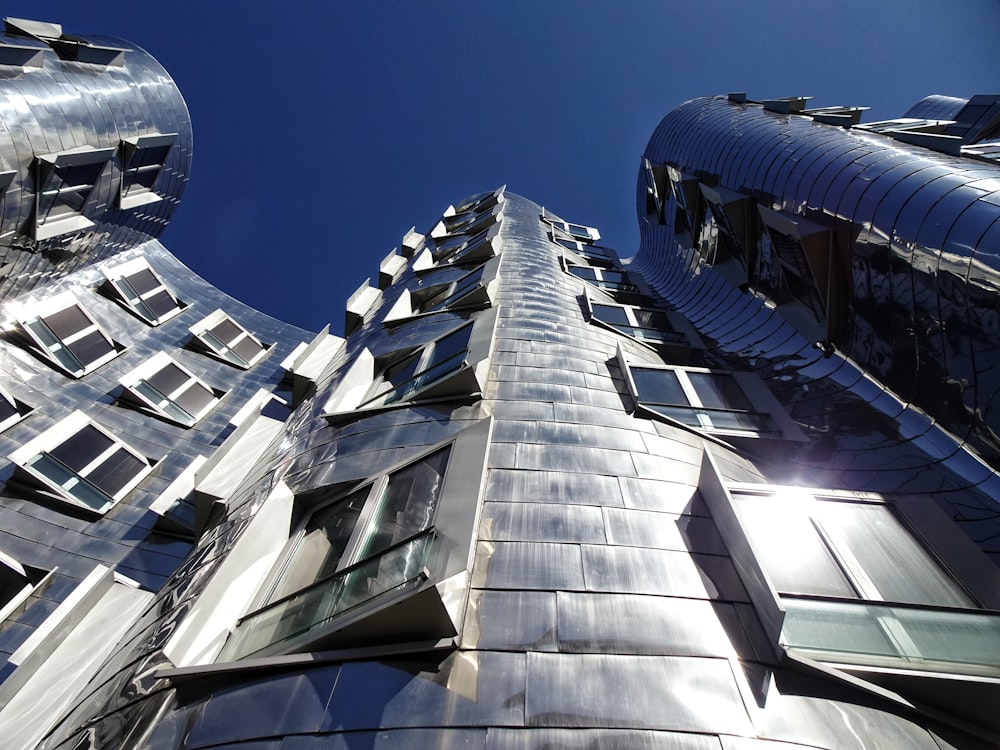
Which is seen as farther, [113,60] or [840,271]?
[113,60]

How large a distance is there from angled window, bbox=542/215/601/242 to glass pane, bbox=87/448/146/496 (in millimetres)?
22971

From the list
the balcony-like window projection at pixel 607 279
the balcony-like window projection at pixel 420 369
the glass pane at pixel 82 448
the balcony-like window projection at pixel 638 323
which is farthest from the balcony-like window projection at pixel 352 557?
the balcony-like window projection at pixel 607 279

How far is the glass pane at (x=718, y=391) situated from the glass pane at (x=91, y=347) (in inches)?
735

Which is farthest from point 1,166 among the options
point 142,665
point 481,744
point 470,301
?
point 481,744

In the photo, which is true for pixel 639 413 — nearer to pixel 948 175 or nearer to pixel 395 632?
pixel 395 632

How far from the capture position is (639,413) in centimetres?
Result: 894

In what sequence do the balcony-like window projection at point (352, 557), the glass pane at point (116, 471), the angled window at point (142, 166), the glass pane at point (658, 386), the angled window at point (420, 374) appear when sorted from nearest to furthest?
the balcony-like window projection at point (352, 557) < the angled window at point (420, 374) < the glass pane at point (658, 386) < the glass pane at point (116, 471) < the angled window at point (142, 166)

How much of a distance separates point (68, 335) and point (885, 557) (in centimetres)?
2231

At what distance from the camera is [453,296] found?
15.0m

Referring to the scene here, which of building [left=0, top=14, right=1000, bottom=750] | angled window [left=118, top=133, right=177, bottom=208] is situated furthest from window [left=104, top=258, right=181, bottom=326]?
angled window [left=118, top=133, right=177, bottom=208]

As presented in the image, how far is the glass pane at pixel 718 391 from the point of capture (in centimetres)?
1037

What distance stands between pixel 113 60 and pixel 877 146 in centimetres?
2636

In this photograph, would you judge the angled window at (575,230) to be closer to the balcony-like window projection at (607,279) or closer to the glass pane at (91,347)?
the balcony-like window projection at (607,279)

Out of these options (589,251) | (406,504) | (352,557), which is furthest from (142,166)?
(352,557)
